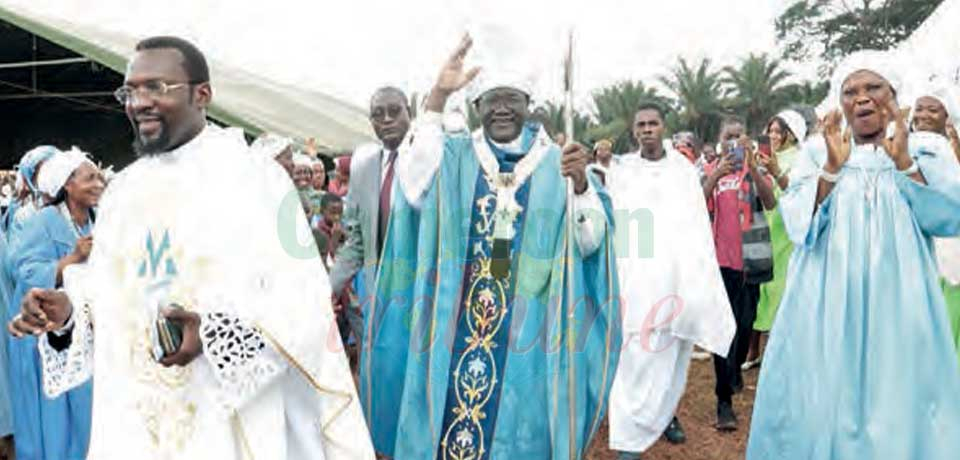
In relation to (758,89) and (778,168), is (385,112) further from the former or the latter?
(758,89)

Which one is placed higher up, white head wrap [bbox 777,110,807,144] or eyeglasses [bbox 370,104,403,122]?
white head wrap [bbox 777,110,807,144]

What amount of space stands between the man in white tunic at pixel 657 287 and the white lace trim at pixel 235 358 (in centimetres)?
360

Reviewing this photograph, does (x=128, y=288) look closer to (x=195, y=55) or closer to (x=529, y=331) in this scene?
(x=195, y=55)

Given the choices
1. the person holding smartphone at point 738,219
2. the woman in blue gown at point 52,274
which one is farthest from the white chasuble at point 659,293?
the woman in blue gown at point 52,274

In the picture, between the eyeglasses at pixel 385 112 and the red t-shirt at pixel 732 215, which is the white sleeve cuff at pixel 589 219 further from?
the red t-shirt at pixel 732 215

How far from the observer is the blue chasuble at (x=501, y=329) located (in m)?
4.55

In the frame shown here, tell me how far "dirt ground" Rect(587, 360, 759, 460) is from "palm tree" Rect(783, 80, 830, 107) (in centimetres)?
3522

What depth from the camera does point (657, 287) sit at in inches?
240

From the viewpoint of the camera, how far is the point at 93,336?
3.17 m

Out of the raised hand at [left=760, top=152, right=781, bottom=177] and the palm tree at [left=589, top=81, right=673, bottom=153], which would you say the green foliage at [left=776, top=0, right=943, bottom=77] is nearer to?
the palm tree at [left=589, top=81, right=673, bottom=153]

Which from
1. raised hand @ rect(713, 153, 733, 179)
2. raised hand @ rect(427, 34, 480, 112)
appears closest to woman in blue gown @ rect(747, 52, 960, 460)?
raised hand @ rect(427, 34, 480, 112)

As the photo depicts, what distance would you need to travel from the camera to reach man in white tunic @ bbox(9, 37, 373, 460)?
2666mm

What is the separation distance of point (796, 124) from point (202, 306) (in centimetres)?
614

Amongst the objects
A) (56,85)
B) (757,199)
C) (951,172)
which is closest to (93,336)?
(951,172)
